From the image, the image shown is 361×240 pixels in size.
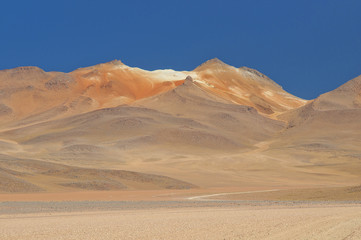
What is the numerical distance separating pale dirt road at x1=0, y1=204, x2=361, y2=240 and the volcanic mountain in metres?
26.3

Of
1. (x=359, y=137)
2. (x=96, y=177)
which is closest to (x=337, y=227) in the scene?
(x=96, y=177)

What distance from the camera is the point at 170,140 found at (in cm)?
12862

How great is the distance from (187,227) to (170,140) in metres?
109

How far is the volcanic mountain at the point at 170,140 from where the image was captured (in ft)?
211

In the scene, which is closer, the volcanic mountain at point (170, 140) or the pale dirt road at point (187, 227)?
the pale dirt road at point (187, 227)

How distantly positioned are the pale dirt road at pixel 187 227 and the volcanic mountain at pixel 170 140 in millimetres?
26279

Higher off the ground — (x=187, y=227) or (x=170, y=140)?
(x=170, y=140)

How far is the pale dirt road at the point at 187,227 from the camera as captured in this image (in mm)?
17125

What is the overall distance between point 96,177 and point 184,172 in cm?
2702

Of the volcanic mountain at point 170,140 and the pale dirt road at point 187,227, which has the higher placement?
the volcanic mountain at point 170,140

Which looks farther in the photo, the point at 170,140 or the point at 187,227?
the point at 170,140

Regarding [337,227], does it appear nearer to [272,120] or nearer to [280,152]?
[280,152]

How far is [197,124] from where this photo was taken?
146m

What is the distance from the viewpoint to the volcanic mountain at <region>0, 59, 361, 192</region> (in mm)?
64438
